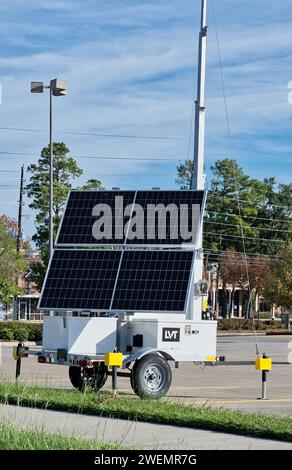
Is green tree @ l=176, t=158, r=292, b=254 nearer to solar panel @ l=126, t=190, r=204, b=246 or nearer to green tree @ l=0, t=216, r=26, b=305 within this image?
green tree @ l=0, t=216, r=26, b=305

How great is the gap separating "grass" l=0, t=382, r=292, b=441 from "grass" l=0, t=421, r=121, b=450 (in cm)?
269

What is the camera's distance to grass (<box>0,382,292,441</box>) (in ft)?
41.7

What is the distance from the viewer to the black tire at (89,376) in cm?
1902

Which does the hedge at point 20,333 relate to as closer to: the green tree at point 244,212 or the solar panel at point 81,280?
the solar panel at point 81,280

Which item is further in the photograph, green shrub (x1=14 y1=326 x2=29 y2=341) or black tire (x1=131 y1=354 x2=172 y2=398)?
green shrub (x1=14 y1=326 x2=29 y2=341)

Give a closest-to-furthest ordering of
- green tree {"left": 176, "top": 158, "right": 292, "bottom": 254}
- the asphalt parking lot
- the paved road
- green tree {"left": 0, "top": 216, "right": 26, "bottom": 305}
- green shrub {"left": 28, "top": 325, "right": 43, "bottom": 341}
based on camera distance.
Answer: the paved road → the asphalt parking lot → green shrub {"left": 28, "top": 325, "right": 43, "bottom": 341} → green tree {"left": 0, "top": 216, "right": 26, "bottom": 305} → green tree {"left": 176, "top": 158, "right": 292, "bottom": 254}

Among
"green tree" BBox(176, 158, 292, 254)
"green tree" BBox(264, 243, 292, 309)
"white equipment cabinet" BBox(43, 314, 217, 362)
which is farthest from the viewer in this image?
"green tree" BBox(176, 158, 292, 254)

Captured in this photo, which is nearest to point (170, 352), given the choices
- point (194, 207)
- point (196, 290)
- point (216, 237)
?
point (196, 290)

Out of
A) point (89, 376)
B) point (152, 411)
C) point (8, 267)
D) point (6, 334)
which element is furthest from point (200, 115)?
point (8, 267)

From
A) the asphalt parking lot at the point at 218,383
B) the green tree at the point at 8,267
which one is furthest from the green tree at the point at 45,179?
the asphalt parking lot at the point at 218,383

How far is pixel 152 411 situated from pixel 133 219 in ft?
20.4

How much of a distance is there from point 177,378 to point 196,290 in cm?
560

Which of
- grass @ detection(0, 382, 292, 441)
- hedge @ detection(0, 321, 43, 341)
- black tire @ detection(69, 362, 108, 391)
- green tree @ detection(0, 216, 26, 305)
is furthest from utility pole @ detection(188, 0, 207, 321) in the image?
green tree @ detection(0, 216, 26, 305)
